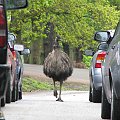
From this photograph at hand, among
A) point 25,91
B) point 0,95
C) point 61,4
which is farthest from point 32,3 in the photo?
point 0,95

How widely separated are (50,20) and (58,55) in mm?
14425

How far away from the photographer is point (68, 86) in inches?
1236

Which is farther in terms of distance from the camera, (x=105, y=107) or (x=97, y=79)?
(x=97, y=79)

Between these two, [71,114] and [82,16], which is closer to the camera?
[71,114]

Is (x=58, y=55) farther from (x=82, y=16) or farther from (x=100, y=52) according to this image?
(x=82, y=16)

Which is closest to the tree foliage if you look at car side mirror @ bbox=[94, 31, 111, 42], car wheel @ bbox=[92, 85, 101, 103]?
car wheel @ bbox=[92, 85, 101, 103]

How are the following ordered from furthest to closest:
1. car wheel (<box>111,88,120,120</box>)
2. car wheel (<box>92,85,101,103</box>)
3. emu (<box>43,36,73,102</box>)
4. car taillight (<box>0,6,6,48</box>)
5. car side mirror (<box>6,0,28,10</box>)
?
emu (<box>43,36,73,102</box>), car wheel (<box>92,85,101,103</box>), car wheel (<box>111,88,120,120</box>), car side mirror (<box>6,0,28,10</box>), car taillight (<box>0,6,6,48</box>)

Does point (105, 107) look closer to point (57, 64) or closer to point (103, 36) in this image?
point (103, 36)

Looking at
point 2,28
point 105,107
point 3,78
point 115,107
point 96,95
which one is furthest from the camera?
point 96,95

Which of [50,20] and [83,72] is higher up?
[50,20]

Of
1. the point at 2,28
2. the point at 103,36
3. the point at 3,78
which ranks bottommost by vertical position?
Result: the point at 3,78

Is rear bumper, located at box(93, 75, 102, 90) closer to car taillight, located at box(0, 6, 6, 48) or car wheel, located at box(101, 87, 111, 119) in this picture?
car wheel, located at box(101, 87, 111, 119)

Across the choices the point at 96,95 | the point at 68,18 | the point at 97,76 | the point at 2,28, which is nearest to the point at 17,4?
the point at 2,28

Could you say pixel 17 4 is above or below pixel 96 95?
above
